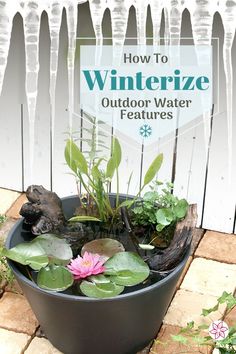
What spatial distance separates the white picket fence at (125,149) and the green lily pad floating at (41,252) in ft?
1.50

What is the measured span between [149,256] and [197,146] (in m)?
0.52

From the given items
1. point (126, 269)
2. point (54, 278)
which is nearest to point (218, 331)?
point (126, 269)

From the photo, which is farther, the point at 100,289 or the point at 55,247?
the point at 55,247

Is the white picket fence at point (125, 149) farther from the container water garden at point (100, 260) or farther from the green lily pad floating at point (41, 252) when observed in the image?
the green lily pad floating at point (41, 252)

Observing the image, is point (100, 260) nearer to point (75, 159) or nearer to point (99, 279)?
point (99, 279)

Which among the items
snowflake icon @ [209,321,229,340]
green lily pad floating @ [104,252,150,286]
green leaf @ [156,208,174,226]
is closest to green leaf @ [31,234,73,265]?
green lily pad floating @ [104,252,150,286]

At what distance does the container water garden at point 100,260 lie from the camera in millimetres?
1525

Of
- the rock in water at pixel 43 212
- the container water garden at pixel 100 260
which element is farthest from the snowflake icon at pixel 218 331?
the rock in water at pixel 43 212

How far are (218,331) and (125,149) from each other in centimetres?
78

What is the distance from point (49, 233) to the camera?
171cm

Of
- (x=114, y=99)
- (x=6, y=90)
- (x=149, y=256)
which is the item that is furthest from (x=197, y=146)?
(x=6, y=90)

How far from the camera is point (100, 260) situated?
5.27 ft

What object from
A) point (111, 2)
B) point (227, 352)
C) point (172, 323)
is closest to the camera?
point (227, 352)

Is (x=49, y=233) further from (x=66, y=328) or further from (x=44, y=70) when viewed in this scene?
(x=44, y=70)
